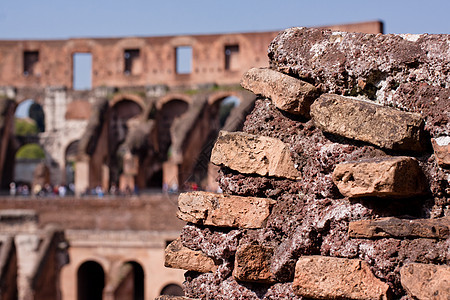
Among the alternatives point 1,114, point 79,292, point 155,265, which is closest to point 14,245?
point 79,292

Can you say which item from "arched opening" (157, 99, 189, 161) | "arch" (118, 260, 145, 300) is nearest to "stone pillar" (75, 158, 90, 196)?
"arch" (118, 260, 145, 300)

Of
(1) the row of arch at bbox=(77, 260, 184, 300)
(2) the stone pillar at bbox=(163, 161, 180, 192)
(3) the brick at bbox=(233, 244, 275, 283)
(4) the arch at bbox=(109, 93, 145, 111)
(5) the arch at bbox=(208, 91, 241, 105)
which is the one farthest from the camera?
(4) the arch at bbox=(109, 93, 145, 111)

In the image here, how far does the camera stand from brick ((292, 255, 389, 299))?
272cm

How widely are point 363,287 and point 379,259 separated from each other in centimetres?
13

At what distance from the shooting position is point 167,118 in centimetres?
2614

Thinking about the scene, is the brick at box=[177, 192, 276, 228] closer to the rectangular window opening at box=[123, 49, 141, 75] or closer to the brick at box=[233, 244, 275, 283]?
the brick at box=[233, 244, 275, 283]

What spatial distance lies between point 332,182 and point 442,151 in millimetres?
505

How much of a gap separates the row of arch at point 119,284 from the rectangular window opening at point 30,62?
9552 millimetres

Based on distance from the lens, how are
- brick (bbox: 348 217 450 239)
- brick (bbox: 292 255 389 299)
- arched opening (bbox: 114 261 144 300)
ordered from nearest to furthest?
brick (bbox: 348 217 450 239) → brick (bbox: 292 255 389 299) → arched opening (bbox: 114 261 144 300)

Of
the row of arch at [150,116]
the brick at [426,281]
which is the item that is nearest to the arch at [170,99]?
the row of arch at [150,116]

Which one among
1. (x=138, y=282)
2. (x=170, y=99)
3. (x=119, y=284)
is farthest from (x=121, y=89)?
(x=119, y=284)

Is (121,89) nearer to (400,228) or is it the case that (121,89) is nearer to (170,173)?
(170,173)

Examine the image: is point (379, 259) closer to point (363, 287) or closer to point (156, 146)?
point (363, 287)

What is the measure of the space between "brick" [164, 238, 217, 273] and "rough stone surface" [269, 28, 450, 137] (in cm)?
102
